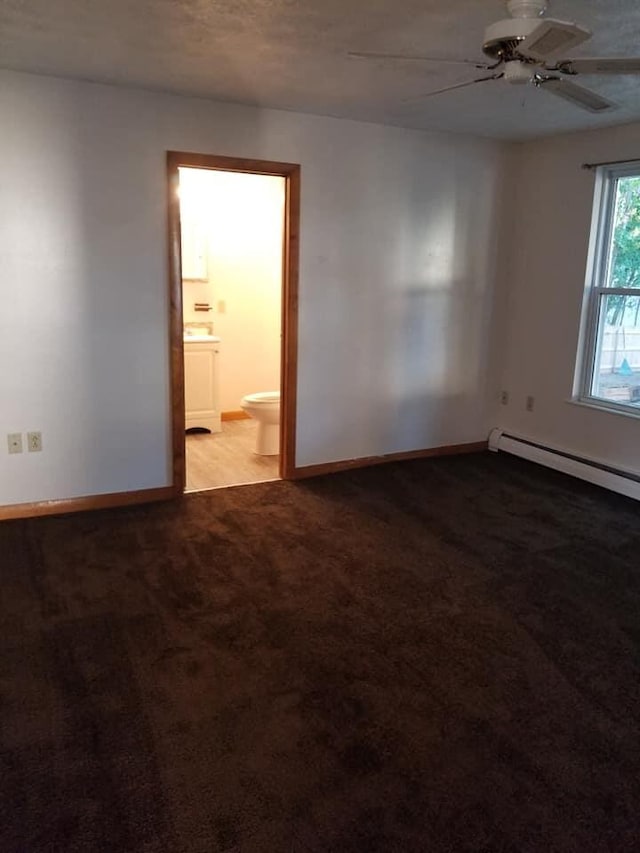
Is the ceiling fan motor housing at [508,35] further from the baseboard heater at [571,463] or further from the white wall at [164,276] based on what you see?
the baseboard heater at [571,463]

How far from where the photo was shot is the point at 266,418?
5000 mm

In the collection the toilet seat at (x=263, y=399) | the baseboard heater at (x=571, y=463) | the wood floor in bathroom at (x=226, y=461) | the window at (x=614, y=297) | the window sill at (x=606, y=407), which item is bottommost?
the wood floor in bathroom at (x=226, y=461)

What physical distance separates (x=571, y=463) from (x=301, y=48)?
3198 millimetres

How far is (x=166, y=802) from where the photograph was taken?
179cm

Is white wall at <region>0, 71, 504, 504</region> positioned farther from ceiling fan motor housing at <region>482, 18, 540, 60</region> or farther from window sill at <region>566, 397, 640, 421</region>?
ceiling fan motor housing at <region>482, 18, 540, 60</region>

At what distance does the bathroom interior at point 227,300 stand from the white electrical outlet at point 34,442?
1.60 metres

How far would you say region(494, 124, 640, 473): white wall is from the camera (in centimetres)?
441

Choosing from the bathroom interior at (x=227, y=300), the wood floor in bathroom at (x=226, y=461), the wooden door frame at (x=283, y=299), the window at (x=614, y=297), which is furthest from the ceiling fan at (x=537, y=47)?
the bathroom interior at (x=227, y=300)

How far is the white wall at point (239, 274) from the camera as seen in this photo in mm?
5895

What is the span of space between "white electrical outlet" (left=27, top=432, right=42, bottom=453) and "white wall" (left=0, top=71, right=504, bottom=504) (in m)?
0.05

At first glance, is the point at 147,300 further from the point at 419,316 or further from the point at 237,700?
the point at 237,700

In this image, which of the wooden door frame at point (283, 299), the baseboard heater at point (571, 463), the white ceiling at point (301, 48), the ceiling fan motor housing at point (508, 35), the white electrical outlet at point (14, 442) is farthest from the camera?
the baseboard heater at point (571, 463)

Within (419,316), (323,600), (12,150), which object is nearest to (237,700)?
(323,600)

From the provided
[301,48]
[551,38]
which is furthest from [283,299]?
[551,38]
